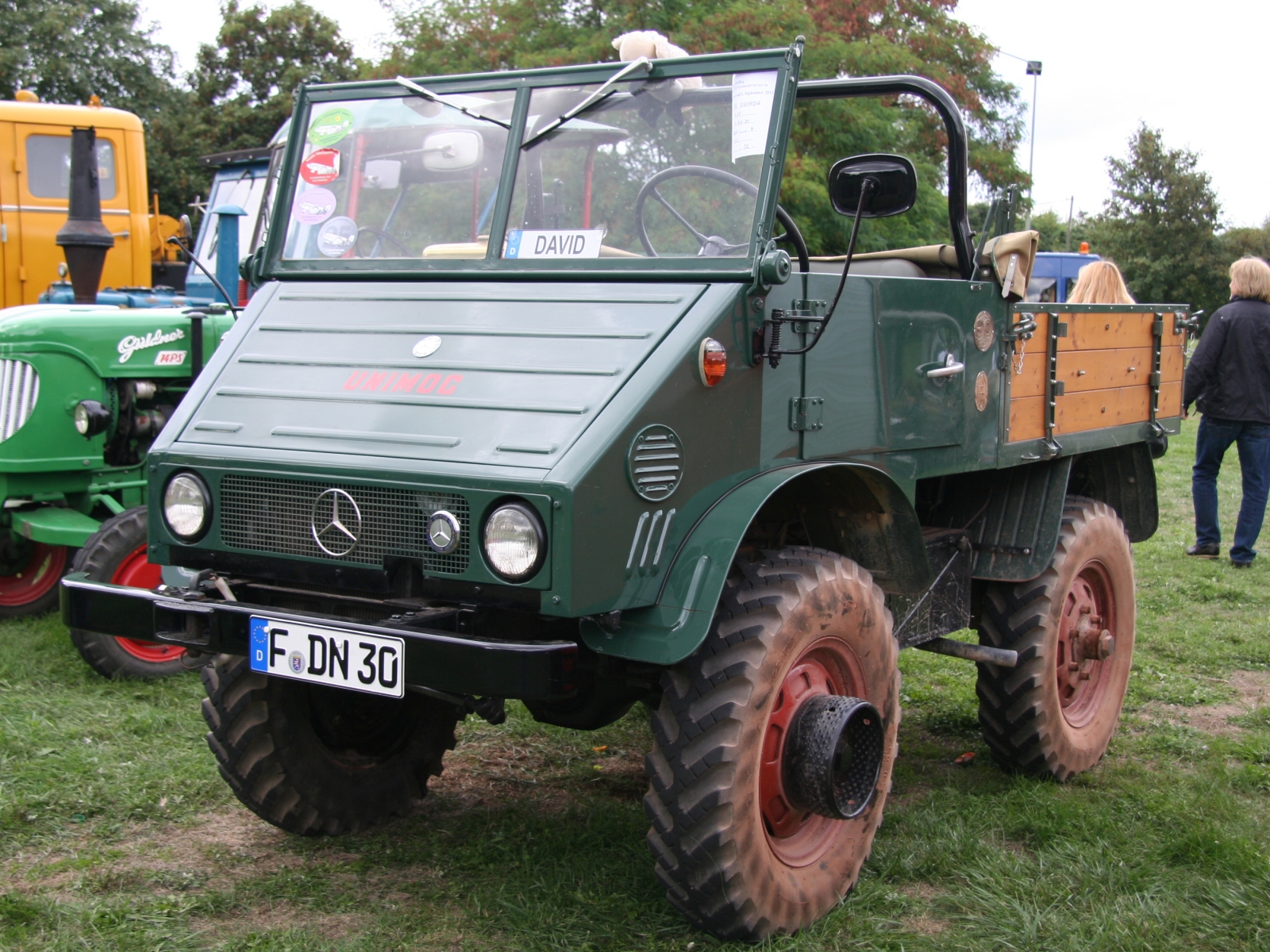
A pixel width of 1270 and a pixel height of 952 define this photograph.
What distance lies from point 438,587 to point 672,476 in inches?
25.9

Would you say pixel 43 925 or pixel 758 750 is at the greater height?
pixel 758 750

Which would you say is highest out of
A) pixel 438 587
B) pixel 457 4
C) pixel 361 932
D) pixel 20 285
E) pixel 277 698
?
pixel 457 4

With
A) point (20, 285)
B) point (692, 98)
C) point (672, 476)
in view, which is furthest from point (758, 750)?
point (20, 285)

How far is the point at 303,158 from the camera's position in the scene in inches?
177

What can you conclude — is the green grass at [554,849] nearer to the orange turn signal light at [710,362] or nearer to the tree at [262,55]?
the orange turn signal light at [710,362]

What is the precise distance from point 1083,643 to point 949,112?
2182mm

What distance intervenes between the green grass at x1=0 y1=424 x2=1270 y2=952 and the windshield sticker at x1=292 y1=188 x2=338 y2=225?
6.78 feet

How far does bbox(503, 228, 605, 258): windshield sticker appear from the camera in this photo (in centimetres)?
386

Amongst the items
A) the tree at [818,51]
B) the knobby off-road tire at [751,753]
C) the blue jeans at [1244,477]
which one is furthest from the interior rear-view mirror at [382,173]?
the tree at [818,51]

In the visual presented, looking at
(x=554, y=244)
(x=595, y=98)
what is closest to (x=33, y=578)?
(x=554, y=244)

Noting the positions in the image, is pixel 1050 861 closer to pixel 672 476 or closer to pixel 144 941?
pixel 672 476

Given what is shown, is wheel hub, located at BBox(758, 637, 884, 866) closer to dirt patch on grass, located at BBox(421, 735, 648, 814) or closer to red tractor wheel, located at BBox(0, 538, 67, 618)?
dirt patch on grass, located at BBox(421, 735, 648, 814)

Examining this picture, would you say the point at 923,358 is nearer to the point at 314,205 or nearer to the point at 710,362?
the point at 710,362

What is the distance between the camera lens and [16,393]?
6.58 m
